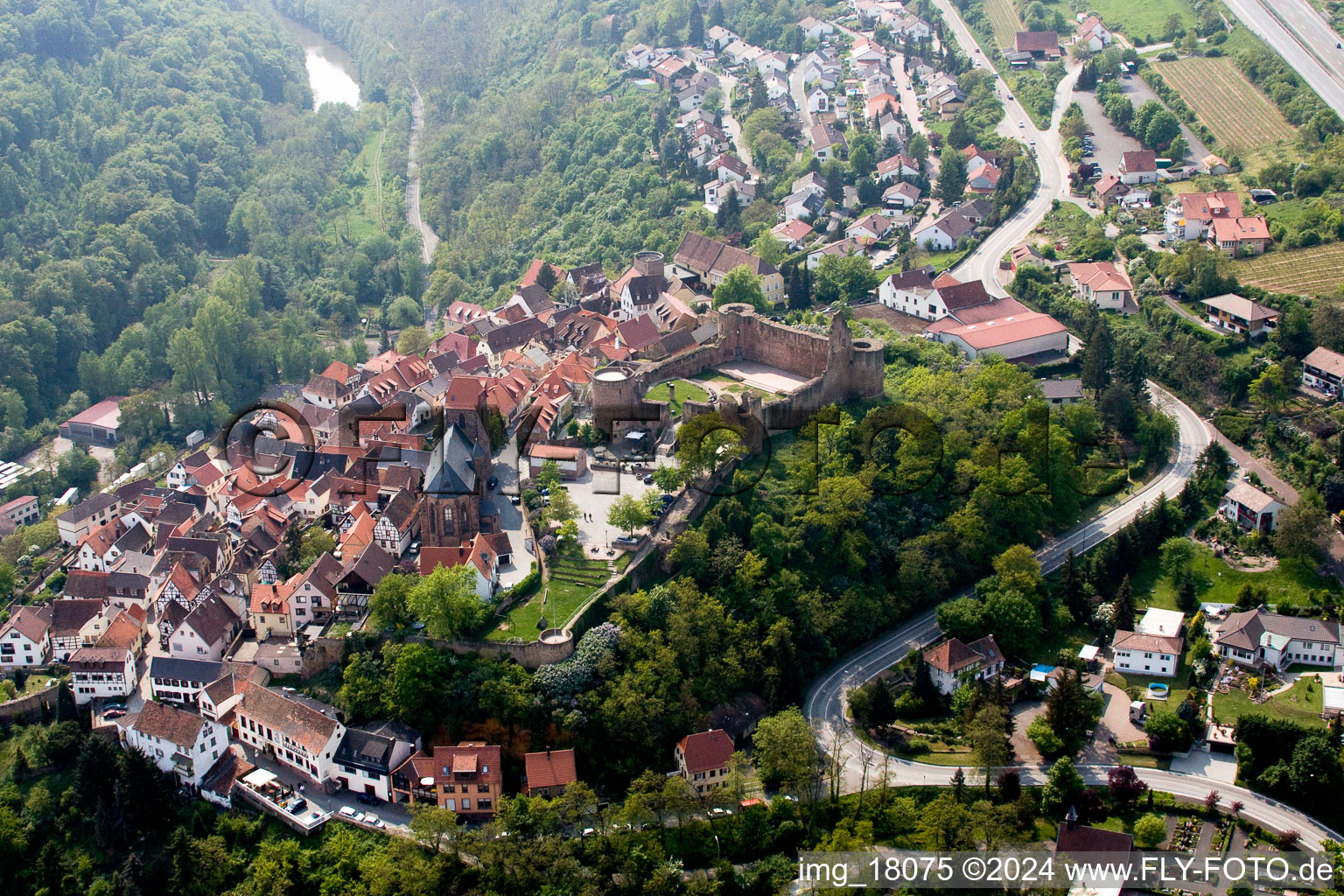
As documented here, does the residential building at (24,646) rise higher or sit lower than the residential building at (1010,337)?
lower

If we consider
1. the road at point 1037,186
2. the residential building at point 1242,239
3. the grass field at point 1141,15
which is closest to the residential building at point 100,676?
the road at point 1037,186

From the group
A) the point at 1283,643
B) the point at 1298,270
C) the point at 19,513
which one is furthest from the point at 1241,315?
the point at 19,513

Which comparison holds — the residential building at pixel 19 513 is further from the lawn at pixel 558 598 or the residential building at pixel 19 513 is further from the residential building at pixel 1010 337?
the residential building at pixel 1010 337

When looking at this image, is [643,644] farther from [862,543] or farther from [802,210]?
[802,210]

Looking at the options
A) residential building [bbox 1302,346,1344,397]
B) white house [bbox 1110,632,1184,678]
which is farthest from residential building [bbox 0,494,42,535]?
residential building [bbox 1302,346,1344,397]

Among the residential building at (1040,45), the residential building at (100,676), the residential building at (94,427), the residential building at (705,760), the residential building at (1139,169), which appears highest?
the residential building at (1040,45)

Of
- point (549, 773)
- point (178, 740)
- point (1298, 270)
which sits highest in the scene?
point (1298, 270)

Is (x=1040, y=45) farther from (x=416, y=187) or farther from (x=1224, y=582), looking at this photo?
(x=1224, y=582)

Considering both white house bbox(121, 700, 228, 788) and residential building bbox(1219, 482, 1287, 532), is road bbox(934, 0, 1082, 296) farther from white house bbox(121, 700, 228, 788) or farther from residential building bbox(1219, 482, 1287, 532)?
white house bbox(121, 700, 228, 788)
